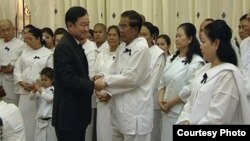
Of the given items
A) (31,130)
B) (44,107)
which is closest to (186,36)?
(44,107)

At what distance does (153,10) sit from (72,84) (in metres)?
2.94

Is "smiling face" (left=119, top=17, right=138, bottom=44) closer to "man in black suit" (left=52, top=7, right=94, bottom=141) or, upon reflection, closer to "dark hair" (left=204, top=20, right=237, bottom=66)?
"man in black suit" (left=52, top=7, right=94, bottom=141)

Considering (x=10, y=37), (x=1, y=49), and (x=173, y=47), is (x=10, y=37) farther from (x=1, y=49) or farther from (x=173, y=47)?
(x=173, y=47)

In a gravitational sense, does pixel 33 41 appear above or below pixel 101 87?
above

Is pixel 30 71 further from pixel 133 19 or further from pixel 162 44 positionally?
pixel 133 19

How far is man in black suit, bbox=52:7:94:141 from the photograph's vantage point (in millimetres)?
3111

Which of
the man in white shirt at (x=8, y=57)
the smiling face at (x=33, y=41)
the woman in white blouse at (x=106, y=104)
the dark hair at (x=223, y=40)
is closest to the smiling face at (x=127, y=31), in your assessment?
the woman in white blouse at (x=106, y=104)

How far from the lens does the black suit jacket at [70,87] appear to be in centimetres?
310

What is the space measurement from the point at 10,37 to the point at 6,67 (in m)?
0.42

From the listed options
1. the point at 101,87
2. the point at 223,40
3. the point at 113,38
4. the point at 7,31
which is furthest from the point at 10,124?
the point at 7,31

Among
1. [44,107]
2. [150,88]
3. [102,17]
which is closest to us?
[150,88]

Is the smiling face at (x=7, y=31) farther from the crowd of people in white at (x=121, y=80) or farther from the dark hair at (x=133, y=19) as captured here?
the dark hair at (x=133, y=19)

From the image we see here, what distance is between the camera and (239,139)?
7.67ft

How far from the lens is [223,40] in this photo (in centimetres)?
261
